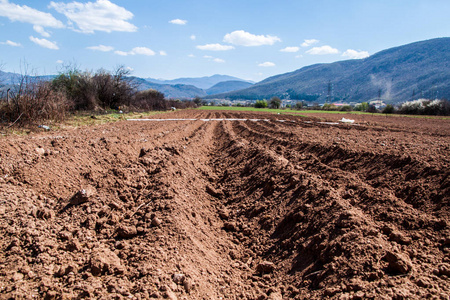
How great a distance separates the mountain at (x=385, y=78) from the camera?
375ft

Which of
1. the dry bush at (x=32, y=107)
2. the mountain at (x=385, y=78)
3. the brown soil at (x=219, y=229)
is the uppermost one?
the mountain at (x=385, y=78)

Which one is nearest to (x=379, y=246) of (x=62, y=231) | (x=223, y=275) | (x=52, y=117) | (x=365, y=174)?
(x=223, y=275)

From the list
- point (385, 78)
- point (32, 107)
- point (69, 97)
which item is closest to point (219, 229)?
point (32, 107)

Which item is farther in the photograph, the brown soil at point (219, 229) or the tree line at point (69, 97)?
the tree line at point (69, 97)

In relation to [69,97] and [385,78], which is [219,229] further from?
[385,78]

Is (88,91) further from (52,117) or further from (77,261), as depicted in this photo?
(77,261)

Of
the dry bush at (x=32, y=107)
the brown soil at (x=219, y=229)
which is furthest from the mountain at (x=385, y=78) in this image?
the dry bush at (x=32, y=107)

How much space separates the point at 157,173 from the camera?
5.61 meters

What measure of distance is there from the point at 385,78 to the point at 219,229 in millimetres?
165805

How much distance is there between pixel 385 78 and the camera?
142375 mm

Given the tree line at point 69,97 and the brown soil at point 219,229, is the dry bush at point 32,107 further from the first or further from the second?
the brown soil at point 219,229

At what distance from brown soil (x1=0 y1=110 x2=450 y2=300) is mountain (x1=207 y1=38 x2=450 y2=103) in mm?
117205

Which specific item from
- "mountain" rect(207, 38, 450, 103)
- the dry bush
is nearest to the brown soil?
the dry bush

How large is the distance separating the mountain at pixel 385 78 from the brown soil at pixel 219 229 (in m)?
117
